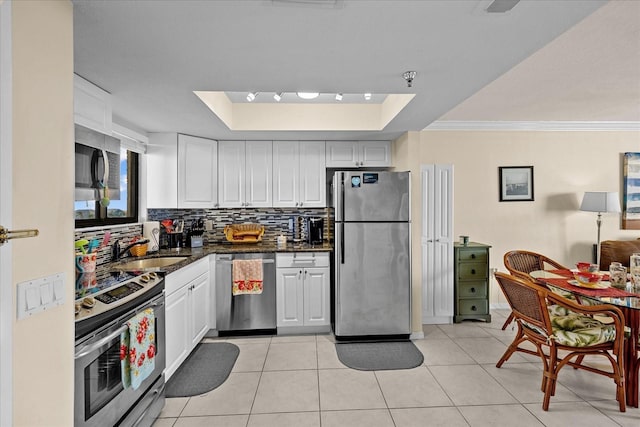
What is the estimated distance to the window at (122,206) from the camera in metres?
2.74

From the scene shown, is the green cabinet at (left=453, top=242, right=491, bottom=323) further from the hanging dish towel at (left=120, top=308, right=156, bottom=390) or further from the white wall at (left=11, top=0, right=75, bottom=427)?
the white wall at (left=11, top=0, right=75, bottom=427)

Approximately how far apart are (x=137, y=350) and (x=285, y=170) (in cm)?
254

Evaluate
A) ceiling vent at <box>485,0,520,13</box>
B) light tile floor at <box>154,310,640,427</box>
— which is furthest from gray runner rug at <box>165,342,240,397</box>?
ceiling vent at <box>485,0,520,13</box>

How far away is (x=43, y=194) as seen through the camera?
1.17m

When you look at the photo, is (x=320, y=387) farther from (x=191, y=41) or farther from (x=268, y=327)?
(x=191, y=41)

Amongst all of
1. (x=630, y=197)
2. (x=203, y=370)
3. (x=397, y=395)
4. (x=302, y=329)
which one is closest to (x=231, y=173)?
(x=302, y=329)

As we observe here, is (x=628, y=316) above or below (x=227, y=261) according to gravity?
below

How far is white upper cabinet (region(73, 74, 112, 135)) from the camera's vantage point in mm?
1850

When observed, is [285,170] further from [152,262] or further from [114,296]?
[114,296]

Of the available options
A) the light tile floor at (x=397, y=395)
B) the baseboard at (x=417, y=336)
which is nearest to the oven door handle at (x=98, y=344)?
the light tile floor at (x=397, y=395)

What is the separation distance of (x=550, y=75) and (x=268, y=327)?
11.8 feet

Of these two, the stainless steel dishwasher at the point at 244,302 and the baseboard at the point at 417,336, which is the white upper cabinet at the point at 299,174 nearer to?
the stainless steel dishwasher at the point at 244,302

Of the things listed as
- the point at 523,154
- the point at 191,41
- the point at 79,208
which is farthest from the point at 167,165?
the point at 523,154

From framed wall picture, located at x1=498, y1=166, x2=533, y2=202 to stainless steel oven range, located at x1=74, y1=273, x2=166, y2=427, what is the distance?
424 cm
